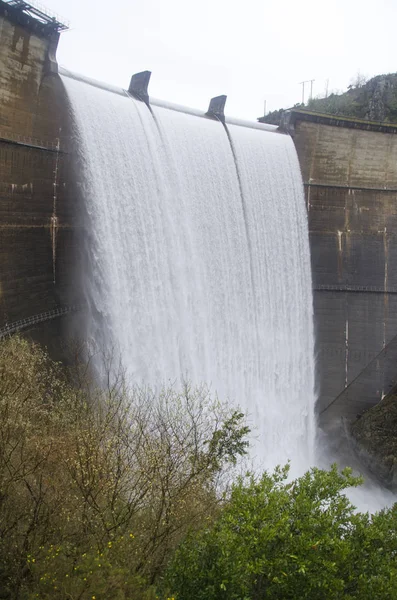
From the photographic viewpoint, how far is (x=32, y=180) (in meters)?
14.0

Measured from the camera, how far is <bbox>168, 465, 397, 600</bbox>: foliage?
22.8 ft

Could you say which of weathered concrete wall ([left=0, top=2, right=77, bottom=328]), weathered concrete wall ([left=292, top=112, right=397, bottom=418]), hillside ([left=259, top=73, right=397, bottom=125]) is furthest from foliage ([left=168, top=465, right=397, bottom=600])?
hillside ([left=259, top=73, right=397, bottom=125])

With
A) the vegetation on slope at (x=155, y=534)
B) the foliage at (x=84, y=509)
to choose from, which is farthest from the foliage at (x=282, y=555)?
the foliage at (x=84, y=509)

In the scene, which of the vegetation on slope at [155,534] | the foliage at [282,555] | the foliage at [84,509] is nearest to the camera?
the foliage at [84,509]

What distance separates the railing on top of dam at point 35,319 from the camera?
1323 centimetres

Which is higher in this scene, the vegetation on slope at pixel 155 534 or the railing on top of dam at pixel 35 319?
the railing on top of dam at pixel 35 319

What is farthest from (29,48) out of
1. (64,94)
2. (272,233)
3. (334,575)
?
(334,575)

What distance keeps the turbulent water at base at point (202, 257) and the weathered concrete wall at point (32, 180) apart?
0.71 meters

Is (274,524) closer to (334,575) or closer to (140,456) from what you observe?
(334,575)

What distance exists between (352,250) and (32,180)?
14.4 meters

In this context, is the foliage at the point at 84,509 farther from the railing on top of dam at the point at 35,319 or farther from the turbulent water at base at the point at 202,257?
the turbulent water at base at the point at 202,257

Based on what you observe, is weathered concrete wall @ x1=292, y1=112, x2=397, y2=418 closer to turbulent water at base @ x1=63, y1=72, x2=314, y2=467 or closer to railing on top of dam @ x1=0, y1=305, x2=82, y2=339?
turbulent water at base @ x1=63, y1=72, x2=314, y2=467

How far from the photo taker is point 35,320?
1418cm

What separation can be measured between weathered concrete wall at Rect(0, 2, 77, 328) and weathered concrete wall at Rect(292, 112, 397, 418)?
1174cm
